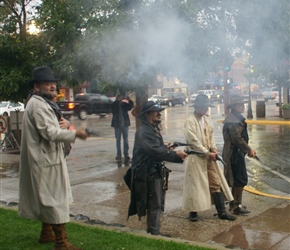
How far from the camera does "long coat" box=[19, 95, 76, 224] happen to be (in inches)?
170

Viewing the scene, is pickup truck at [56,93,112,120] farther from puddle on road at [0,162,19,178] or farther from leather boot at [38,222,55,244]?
leather boot at [38,222,55,244]

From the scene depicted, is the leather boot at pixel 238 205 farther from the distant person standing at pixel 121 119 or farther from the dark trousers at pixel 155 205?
the distant person standing at pixel 121 119

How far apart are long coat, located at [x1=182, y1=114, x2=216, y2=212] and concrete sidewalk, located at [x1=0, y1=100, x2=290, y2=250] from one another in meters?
0.26

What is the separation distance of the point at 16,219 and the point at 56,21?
380 cm

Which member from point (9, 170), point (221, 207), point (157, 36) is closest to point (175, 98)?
point (9, 170)

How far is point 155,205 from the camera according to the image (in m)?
5.21

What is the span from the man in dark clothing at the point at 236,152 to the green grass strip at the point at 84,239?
188 cm

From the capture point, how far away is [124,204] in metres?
7.24

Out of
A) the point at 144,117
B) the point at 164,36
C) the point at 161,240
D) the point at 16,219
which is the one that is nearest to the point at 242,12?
the point at 164,36

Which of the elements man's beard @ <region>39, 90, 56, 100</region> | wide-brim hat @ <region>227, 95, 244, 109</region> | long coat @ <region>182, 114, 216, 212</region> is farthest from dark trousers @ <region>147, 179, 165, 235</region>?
wide-brim hat @ <region>227, 95, 244, 109</region>

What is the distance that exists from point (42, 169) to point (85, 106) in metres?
27.9

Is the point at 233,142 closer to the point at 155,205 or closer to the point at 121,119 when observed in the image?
the point at 155,205

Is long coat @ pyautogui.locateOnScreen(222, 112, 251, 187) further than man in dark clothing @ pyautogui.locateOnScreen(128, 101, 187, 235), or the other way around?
long coat @ pyautogui.locateOnScreen(222, 112, 251, 187)

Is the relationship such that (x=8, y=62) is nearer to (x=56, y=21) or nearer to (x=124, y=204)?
(x=56, y=21)
